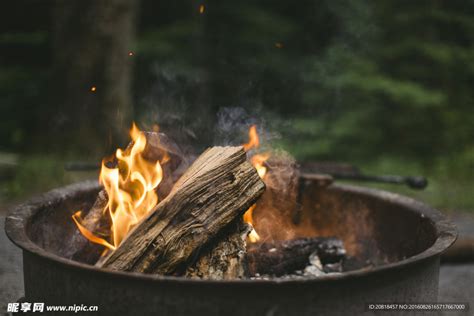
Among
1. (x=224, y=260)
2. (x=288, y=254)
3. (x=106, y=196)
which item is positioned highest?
(x=106, y=196)

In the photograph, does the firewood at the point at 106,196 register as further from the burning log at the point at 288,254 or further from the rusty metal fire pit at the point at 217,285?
the burning log at the point at 288,254

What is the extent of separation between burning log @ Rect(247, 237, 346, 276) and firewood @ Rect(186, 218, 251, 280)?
1.41ft

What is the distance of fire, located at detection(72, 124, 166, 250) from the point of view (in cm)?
239

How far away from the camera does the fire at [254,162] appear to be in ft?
9.09

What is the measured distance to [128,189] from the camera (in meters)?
2.48

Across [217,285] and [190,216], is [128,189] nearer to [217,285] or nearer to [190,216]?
[190,216]

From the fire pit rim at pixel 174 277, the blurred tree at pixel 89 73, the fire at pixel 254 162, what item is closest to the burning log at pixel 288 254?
the fire at pixel 254 162

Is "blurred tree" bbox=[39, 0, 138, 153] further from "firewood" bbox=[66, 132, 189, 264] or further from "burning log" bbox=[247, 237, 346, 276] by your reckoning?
"burning log" bbox=[247, 237, 346, 276]

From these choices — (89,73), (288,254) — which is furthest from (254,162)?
(89,73)

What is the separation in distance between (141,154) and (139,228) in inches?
25.5

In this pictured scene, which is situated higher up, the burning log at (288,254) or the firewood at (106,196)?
the firewood at (106,196)

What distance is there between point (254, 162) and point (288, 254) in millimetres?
495

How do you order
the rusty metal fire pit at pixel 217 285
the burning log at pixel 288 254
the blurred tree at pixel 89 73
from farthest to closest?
1. the blurred tree at pixel 89 73
2. the burning log at pixel 288 254
3. the rusty metal fire pit at pixel 217 285

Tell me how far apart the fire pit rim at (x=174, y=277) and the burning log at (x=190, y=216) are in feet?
0.70
